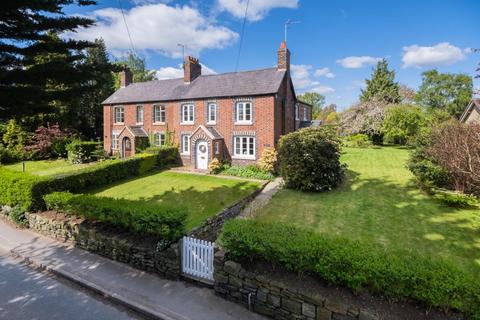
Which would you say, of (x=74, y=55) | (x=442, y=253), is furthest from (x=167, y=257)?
(x=442, y=253)

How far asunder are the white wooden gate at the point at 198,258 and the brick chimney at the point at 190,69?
21888 millimetres

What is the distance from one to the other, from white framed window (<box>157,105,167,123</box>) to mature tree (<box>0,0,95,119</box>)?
18.0 m

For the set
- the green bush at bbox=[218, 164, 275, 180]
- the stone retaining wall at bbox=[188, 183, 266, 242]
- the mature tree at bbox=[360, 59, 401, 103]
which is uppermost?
the mature tree at bbox=[360, 59, 401, 103]

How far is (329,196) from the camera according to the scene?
1512 cm

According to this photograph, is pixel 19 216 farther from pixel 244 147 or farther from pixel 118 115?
pixel 118 115

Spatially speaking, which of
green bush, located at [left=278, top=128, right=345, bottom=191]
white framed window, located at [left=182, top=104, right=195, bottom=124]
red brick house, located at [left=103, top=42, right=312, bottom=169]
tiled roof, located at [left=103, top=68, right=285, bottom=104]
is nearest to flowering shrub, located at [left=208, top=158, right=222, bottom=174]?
red brick house, located at [left=103, top=42, right=312, bottom=169]

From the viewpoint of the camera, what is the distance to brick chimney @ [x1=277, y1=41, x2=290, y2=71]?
22281mm

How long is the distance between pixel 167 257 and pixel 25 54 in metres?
7.33

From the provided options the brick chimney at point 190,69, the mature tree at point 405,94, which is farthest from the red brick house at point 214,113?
the mature tree at point 405,94

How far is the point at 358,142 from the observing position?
39.4 meters

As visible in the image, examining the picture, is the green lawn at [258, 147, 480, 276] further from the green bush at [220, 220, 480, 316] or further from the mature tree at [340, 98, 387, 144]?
the mature tree at [340, 98, 387, 144]

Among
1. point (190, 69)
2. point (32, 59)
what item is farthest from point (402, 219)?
point (190, 69)

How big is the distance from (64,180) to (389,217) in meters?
16.6

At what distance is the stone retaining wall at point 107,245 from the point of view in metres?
7.63
